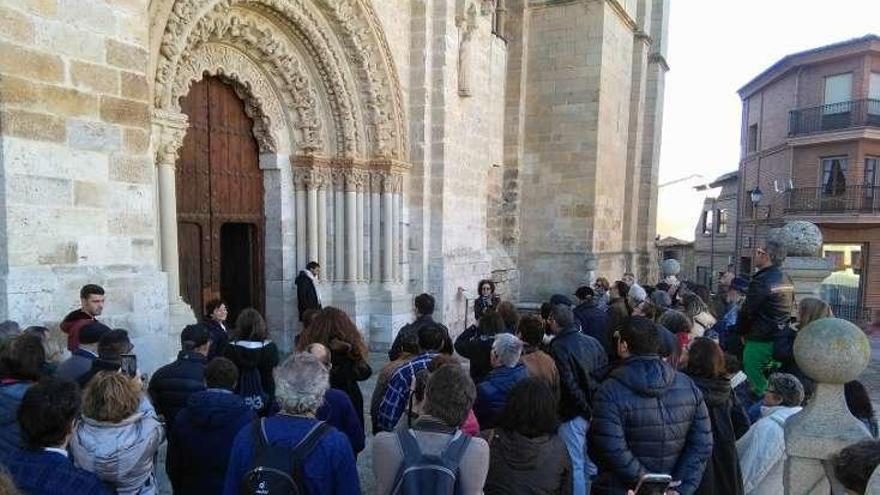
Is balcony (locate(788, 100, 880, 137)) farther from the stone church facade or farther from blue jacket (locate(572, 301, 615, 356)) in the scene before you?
blue jacket (locate(572, 301, 615, 356))

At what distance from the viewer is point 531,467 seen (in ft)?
7.55

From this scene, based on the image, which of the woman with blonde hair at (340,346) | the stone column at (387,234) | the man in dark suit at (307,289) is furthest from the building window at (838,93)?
the woman with blonde hair at (340,346)

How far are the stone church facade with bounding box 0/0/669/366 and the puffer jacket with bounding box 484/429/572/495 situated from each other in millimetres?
3609

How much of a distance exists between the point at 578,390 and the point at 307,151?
A: 18.9ft

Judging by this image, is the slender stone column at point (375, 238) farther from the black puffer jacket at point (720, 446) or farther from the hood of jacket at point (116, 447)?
the hood of jacket at point (116, 447)

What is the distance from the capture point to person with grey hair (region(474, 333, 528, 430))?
2.98 m

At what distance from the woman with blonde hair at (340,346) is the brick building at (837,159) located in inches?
765

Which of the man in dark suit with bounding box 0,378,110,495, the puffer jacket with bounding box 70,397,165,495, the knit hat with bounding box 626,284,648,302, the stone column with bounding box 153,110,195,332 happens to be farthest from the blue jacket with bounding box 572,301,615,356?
the man in dark suit with bounding box 0,378,110,495

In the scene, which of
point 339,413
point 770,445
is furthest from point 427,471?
point 770,445

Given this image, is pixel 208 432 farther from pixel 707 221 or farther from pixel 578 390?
pixel 707 221

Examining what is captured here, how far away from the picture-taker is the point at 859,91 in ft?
65.7

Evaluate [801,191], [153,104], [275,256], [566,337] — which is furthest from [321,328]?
[801,191]

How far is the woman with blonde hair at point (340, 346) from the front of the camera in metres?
3.47

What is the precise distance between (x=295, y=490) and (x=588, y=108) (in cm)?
1241
